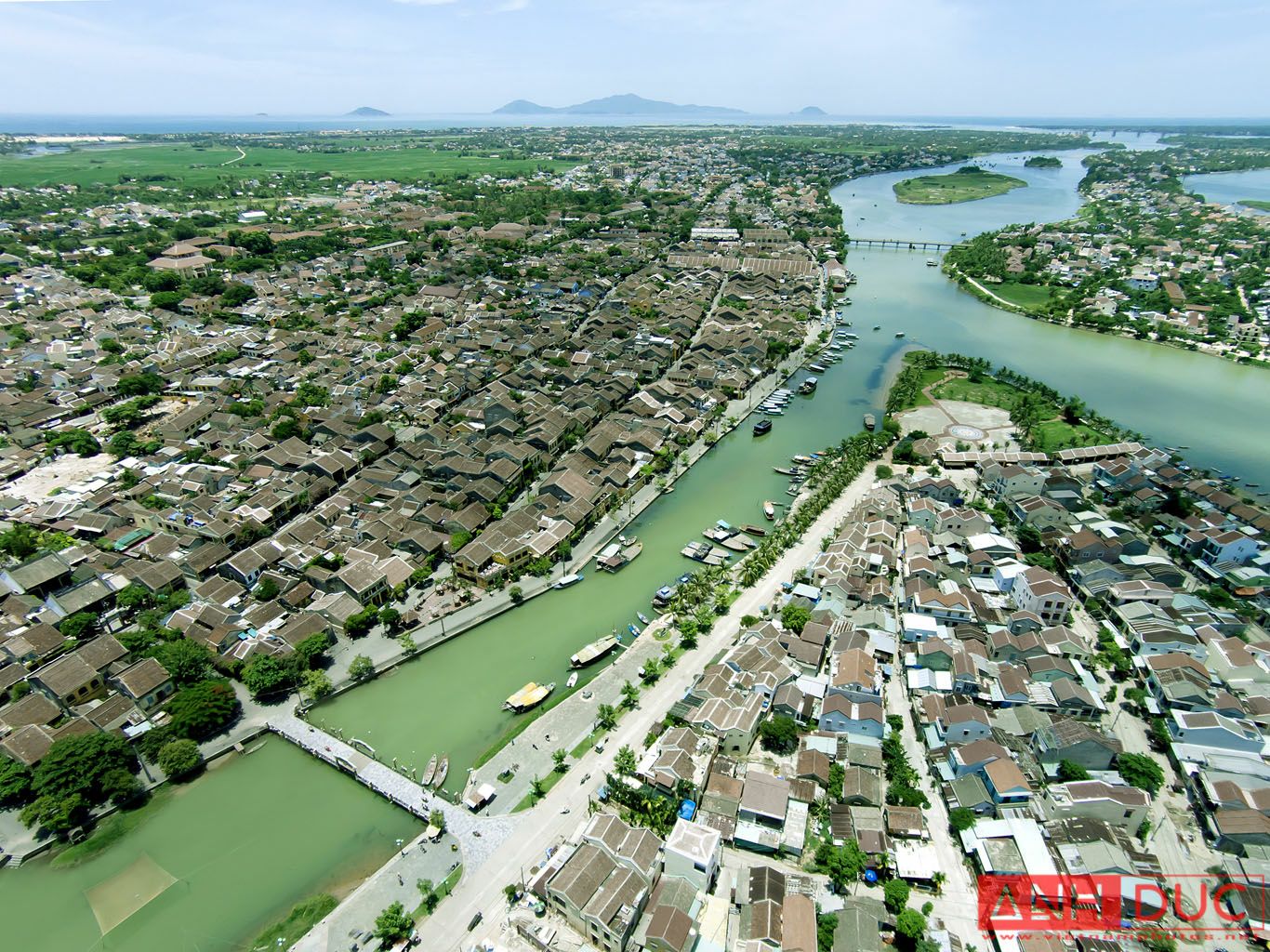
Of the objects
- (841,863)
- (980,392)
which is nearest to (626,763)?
(841,863)

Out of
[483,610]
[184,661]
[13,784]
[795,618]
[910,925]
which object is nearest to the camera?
[910,925]

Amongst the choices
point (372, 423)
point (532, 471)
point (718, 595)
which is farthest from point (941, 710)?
point (372, 423)

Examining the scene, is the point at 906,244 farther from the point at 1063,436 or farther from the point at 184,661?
the point at 184,661

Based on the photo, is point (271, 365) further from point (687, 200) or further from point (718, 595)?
point (687, 200)

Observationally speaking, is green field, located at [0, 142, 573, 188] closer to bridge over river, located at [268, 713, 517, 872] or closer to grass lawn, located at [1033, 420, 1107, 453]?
grass lawn, located at [1033, 420, 1107, 453]

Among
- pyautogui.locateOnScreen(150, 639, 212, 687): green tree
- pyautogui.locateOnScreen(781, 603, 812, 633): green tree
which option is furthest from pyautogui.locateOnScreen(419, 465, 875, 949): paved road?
pyautogui.locateOnScreen(150, 639, 212, 687): green tree

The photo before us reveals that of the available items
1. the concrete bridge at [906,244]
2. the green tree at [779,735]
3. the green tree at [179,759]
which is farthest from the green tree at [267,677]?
the concrete bridge at [906,244]
